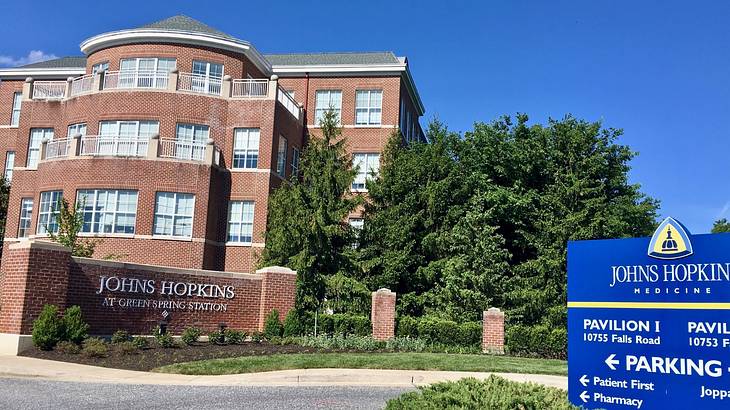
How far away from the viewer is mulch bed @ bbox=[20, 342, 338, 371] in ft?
50.3

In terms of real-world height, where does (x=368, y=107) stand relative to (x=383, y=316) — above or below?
above

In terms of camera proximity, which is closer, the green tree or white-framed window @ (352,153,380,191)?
the green tree

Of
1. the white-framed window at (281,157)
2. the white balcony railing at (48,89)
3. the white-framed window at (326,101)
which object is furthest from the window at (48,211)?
the white-framed window at (326,101)

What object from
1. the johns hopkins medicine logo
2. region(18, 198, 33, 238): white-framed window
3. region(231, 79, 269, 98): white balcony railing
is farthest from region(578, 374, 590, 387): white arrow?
region(18, 198, 33, 238): white-framed window

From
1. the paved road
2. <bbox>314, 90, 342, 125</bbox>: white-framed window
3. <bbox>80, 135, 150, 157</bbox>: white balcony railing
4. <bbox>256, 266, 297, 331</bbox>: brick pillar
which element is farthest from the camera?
<bbox>314, 90, 342, 125</bbox>: white-framed window

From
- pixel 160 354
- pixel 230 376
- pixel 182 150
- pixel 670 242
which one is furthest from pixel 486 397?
pixel 182 150

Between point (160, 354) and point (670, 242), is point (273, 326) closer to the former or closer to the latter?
point (160, 354)

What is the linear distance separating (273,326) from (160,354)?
5169mm

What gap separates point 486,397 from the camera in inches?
263

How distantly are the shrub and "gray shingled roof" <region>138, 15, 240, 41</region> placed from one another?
2041cm

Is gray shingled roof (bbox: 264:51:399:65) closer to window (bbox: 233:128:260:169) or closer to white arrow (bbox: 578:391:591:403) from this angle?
window (bbox: 233:128:260:169)

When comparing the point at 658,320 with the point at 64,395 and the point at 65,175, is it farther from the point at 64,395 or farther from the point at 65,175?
the point at 65,175

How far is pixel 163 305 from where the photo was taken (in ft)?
66.5

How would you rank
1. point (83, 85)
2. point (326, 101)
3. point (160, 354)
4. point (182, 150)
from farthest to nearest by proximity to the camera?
1. point (326, 101)
2. point (83, 85)
3. point (182, 150)
4. point (160, 354)
